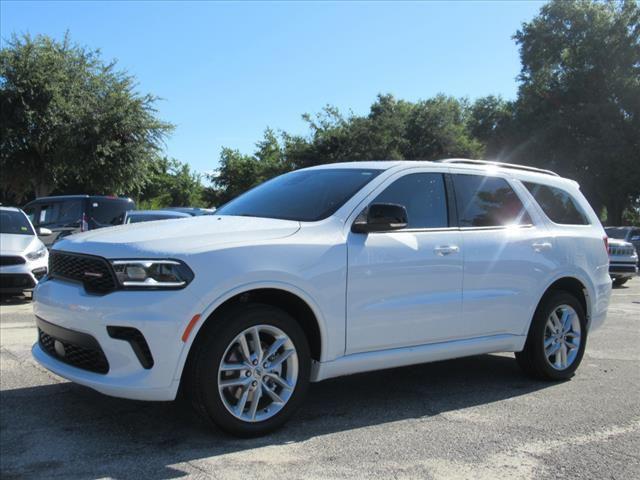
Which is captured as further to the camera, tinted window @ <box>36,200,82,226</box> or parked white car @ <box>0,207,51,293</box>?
tinted window @ <box>36,200,82,226</box>

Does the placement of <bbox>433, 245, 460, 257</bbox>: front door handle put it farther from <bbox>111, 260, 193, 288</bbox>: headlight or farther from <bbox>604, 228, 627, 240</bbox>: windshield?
<bbox>604, 228, 627, 240</bbox>: windshield

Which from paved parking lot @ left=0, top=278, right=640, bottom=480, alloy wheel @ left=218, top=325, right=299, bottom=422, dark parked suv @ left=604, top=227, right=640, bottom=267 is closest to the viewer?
paved parking lot @ left=0, top=278, right=640, bottom=480

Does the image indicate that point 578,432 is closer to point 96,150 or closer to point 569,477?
point 569,477

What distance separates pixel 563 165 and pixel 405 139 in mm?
9182

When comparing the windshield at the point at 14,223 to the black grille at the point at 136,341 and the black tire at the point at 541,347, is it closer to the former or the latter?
the black grille at the point at 136,341

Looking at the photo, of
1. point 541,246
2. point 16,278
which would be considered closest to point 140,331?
point 541,246

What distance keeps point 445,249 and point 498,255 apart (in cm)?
59

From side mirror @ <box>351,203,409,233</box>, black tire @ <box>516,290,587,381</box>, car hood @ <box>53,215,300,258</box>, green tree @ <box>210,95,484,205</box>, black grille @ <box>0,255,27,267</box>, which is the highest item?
green tree @ <box>210,95,484,205</box>

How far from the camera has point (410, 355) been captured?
4574mm

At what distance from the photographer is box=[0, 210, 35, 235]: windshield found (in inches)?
429

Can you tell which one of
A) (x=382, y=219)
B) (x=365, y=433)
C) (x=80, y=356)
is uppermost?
(x=382, y=219)

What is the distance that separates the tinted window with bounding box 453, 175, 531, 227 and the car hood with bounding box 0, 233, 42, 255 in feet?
24.6

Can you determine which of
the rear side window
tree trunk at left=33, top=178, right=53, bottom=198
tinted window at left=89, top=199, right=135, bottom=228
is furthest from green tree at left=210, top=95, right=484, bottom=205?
the rear side window

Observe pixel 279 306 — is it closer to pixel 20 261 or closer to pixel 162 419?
pixel 162 419
